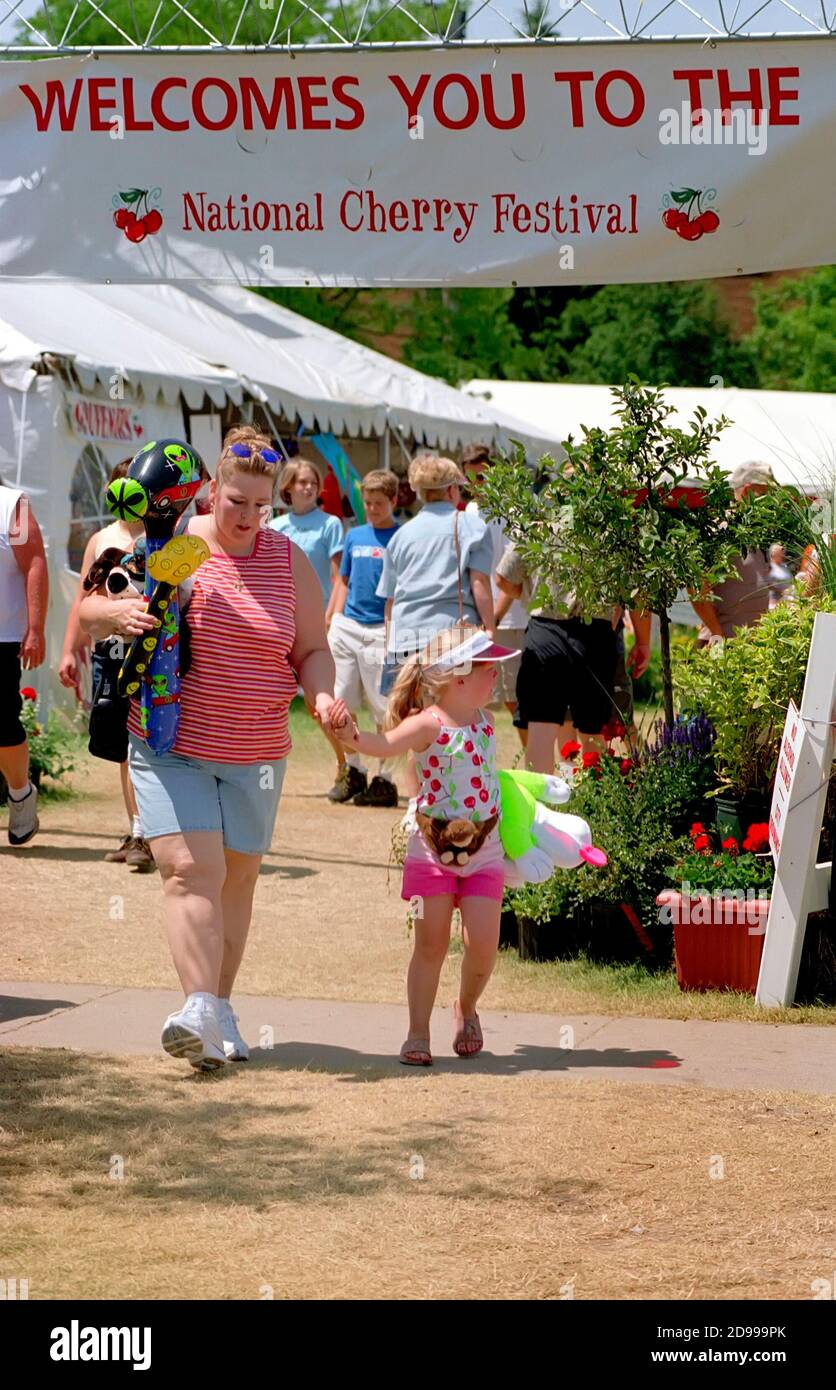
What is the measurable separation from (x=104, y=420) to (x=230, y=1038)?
31.5 ft

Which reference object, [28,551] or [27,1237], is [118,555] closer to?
[27,1237]

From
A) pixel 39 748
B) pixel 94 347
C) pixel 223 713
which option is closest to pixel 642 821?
pixel 223 713

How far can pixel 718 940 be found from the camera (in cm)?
669

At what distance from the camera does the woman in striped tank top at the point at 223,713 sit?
5.49 metres

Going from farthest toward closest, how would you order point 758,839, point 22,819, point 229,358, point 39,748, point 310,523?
point 229,358
point 310,523
point 39,748
point 22,819
point 758,839

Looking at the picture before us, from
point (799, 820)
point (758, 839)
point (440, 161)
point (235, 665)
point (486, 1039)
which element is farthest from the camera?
point (440, 161)

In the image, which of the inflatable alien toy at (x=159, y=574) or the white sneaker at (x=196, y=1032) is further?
the inflatable alien toy at (x=159, y=574)

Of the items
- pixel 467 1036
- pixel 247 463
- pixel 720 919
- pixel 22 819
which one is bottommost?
pixel 467 1036

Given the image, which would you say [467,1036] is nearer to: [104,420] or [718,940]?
[718,940]

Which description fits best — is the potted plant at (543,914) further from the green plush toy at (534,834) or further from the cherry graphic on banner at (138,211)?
the cherry graphic on banner at (138,211)

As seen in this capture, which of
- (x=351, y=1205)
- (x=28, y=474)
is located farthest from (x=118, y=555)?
(x=28, y=474)

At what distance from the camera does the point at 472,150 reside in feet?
24.1

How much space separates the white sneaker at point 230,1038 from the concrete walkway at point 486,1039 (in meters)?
0.05

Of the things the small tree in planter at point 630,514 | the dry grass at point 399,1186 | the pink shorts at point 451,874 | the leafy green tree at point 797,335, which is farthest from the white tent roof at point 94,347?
the leafy green tree at point 797,335
